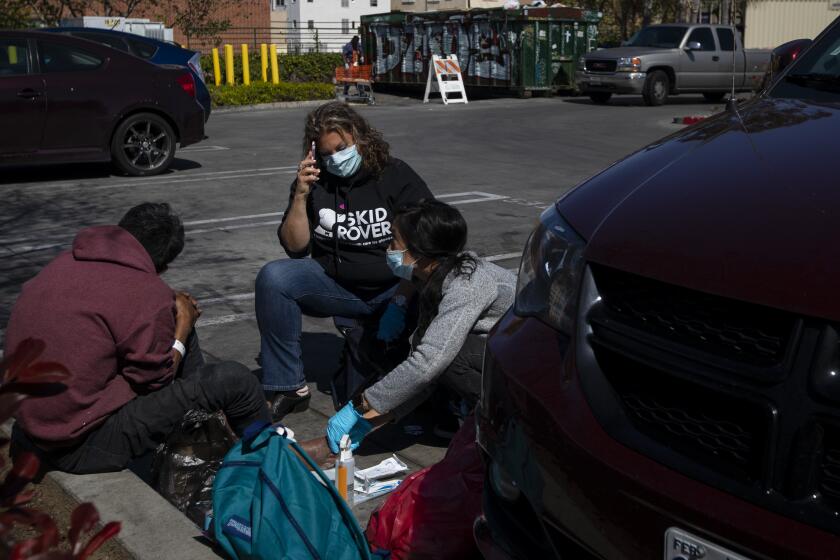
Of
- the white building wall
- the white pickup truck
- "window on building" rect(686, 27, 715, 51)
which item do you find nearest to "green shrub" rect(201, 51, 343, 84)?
the white pickup truck

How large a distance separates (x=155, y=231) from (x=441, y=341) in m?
1.15

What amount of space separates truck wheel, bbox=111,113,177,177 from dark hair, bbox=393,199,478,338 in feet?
28.7

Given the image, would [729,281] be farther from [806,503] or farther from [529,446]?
[529,446]

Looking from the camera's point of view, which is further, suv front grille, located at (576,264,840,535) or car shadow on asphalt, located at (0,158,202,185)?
car shadow on asphalt, located at (0,158,202,185)

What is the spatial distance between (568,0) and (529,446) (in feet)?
159

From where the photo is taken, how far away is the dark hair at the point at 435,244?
404cm

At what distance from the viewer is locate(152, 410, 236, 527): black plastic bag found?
12.3 feet

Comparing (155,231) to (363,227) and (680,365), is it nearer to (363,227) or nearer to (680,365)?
(363,227)

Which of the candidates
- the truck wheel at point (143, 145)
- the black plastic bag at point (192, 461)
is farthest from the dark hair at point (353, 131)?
the truck wheel at point (143, 145)

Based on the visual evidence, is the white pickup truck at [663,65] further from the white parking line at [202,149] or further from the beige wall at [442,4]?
the beige wall at [442,4]

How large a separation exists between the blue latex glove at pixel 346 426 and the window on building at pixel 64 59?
356 inches

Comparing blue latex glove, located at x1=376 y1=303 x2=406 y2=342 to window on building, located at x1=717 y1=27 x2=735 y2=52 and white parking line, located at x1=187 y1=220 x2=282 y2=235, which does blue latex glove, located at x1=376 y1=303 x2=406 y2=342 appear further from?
window on building, located at x1=717 y1=27 x2=735 y2=52

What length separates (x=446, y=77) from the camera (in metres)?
26.2

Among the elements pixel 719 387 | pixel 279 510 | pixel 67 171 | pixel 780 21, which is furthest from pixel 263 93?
pixel 780 21
